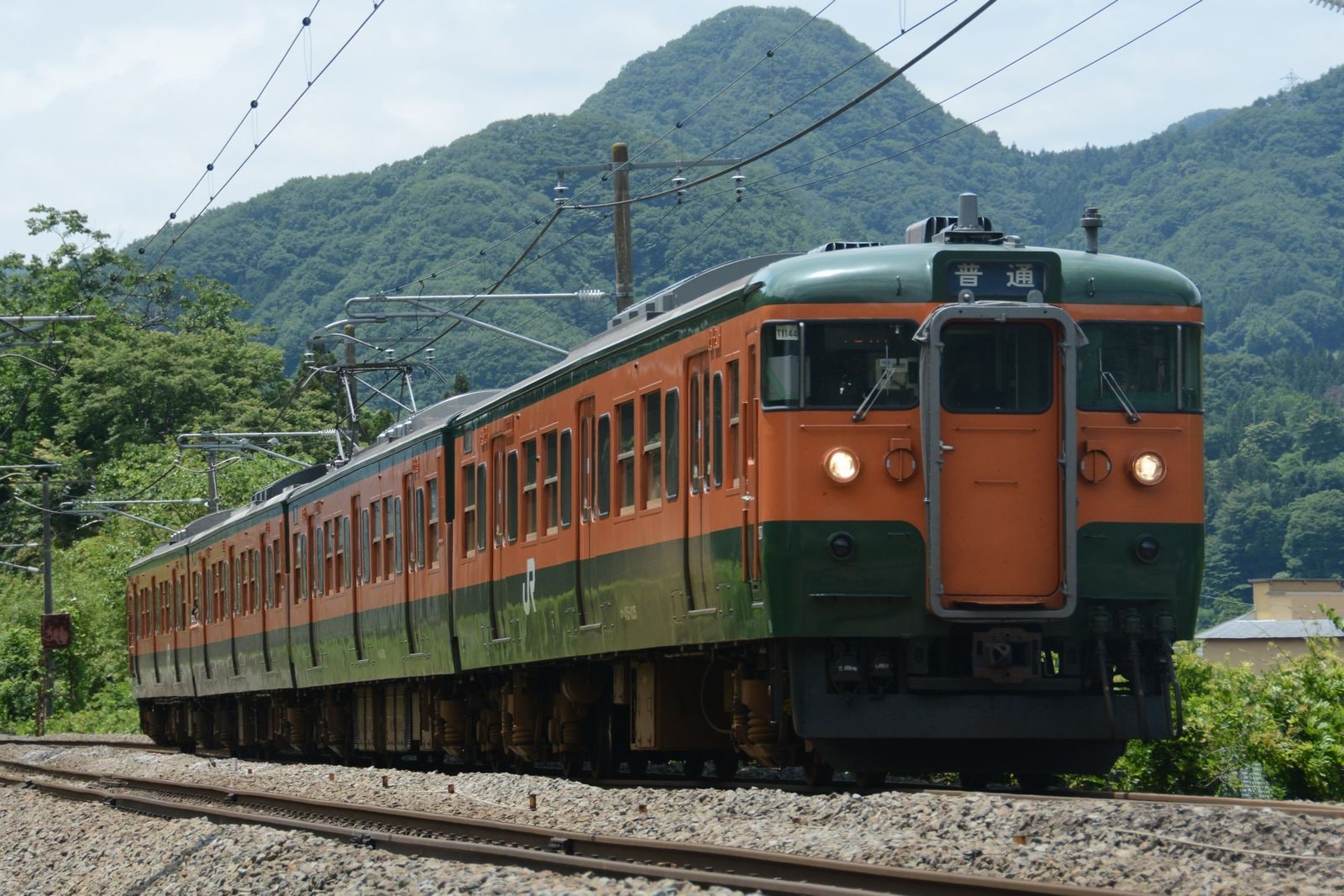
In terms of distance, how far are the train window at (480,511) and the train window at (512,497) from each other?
632mm

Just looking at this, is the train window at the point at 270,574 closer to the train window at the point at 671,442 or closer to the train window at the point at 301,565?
the train window at the point at 301,565

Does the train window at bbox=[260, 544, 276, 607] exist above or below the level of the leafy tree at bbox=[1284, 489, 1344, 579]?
above

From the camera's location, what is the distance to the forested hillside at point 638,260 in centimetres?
7406

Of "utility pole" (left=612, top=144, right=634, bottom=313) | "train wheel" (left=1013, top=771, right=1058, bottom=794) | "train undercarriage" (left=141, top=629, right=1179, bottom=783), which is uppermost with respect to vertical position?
"utility pole" (left=612, top=144, right=634, bottom=313)

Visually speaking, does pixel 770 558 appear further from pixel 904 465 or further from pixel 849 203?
pixel 849 203

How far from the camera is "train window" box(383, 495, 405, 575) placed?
2006 centimetres

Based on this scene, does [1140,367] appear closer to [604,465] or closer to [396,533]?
[604,465]

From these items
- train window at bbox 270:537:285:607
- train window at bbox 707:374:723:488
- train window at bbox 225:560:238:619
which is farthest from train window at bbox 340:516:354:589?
train window at bbox 707:374:723:488

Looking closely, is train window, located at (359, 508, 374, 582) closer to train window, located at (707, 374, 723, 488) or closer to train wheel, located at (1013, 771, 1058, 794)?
A: train window, located at (707, 374, 723, 488)

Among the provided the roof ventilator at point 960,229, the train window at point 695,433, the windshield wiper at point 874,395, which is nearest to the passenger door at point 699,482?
the train window at point 695,433

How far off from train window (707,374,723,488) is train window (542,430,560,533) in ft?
10.8

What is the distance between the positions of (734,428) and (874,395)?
92cm

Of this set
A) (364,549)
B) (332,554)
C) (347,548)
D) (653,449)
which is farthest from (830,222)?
(653,449)

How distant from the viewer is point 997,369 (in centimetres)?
1142
